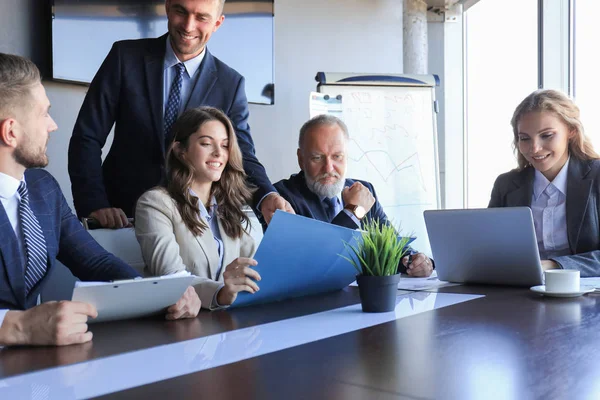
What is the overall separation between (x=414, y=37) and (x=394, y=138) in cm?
126

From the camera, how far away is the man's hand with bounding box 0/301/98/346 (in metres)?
1.14

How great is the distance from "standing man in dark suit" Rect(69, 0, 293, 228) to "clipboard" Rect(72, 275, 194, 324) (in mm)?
854

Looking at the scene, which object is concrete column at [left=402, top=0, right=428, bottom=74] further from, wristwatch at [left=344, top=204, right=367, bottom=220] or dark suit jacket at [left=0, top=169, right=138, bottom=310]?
dark suit jacket at [left=0, top=169, right=138, bottom=310]

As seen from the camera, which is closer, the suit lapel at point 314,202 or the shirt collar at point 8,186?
the shirt collar at point 8,186

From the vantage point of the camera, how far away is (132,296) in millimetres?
1321

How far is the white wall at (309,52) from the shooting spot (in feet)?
15.1

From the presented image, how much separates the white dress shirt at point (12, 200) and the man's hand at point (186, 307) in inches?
15.0

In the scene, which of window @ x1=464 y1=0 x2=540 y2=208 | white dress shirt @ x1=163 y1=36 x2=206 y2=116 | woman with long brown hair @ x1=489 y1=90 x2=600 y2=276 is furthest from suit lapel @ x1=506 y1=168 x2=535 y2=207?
window @ x1=464 y1=0 x2=540 y2=208

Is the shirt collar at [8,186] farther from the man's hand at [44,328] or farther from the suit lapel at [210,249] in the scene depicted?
the suit lapel at [210,249]

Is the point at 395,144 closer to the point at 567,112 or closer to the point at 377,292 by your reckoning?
the point at 567,112

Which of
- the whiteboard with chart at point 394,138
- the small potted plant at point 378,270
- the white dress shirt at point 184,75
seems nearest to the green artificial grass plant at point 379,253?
the small potted plant at point 378,270

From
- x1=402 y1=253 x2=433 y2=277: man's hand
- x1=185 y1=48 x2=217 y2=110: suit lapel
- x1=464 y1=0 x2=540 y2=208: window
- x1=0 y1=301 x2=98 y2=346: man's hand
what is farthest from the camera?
x1=464 y1=0 x2=540 y2=208: window

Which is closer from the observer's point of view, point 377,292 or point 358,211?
point 377,292

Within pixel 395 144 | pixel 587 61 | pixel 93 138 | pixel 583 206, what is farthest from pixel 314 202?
pixel 587 61
